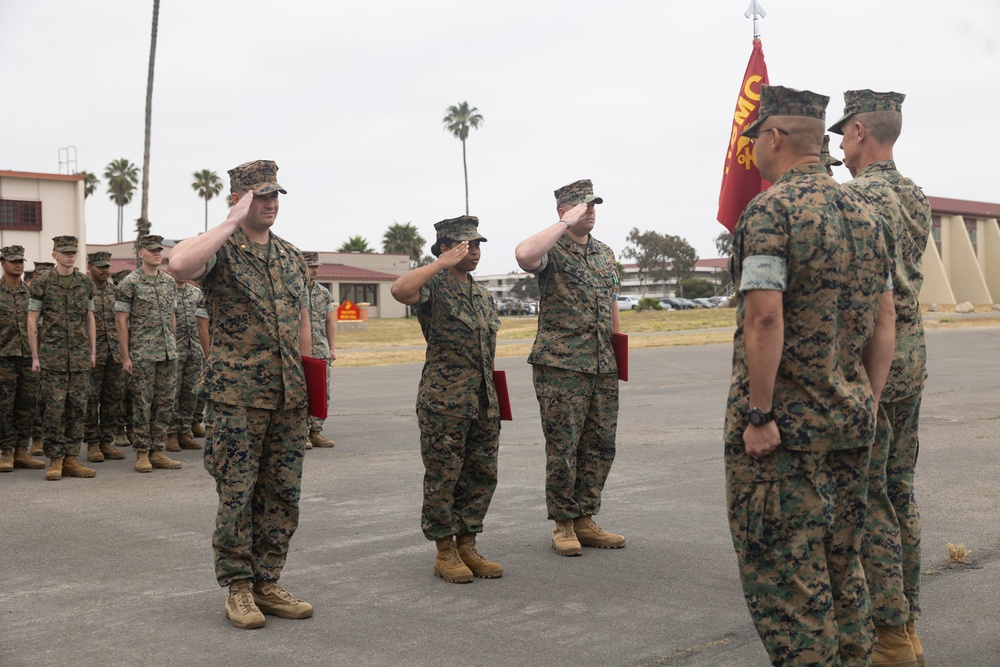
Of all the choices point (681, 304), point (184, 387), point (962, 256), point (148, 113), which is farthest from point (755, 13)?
point (681, 304)

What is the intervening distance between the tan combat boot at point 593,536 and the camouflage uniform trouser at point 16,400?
635 centimetres

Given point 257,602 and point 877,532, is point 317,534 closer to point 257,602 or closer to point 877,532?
point 257,602

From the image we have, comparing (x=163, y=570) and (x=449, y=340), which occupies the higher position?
(x=449, y=340)

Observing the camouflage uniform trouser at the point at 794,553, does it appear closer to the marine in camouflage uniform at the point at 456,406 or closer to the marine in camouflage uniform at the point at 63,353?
the marine in camouflage uniform at the point at 456,406

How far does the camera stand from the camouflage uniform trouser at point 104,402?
10391 millimetres

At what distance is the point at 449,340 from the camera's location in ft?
19.1

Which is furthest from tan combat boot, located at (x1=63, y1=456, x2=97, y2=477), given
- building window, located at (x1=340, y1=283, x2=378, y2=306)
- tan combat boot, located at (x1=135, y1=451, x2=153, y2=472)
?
building window, located at (x1=340, y1=283, x2=378, y2=306)

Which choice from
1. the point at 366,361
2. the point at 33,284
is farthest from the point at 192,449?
the point at 366,361

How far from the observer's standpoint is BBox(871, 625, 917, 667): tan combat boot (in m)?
4.02

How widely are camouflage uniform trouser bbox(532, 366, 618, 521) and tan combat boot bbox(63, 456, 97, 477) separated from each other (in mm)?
5011

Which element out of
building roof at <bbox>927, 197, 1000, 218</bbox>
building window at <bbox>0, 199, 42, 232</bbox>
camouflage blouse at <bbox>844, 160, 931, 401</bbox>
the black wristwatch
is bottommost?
the black wristwatch

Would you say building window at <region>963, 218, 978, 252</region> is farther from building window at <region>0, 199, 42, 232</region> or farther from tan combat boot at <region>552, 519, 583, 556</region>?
tan combat boot at <region>552, 519, 583, 556</region>

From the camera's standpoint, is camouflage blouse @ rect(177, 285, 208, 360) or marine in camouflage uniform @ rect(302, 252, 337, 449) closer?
camouflage blouse @ rect(177, 285, 208, 360)

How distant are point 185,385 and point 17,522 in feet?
12.6
